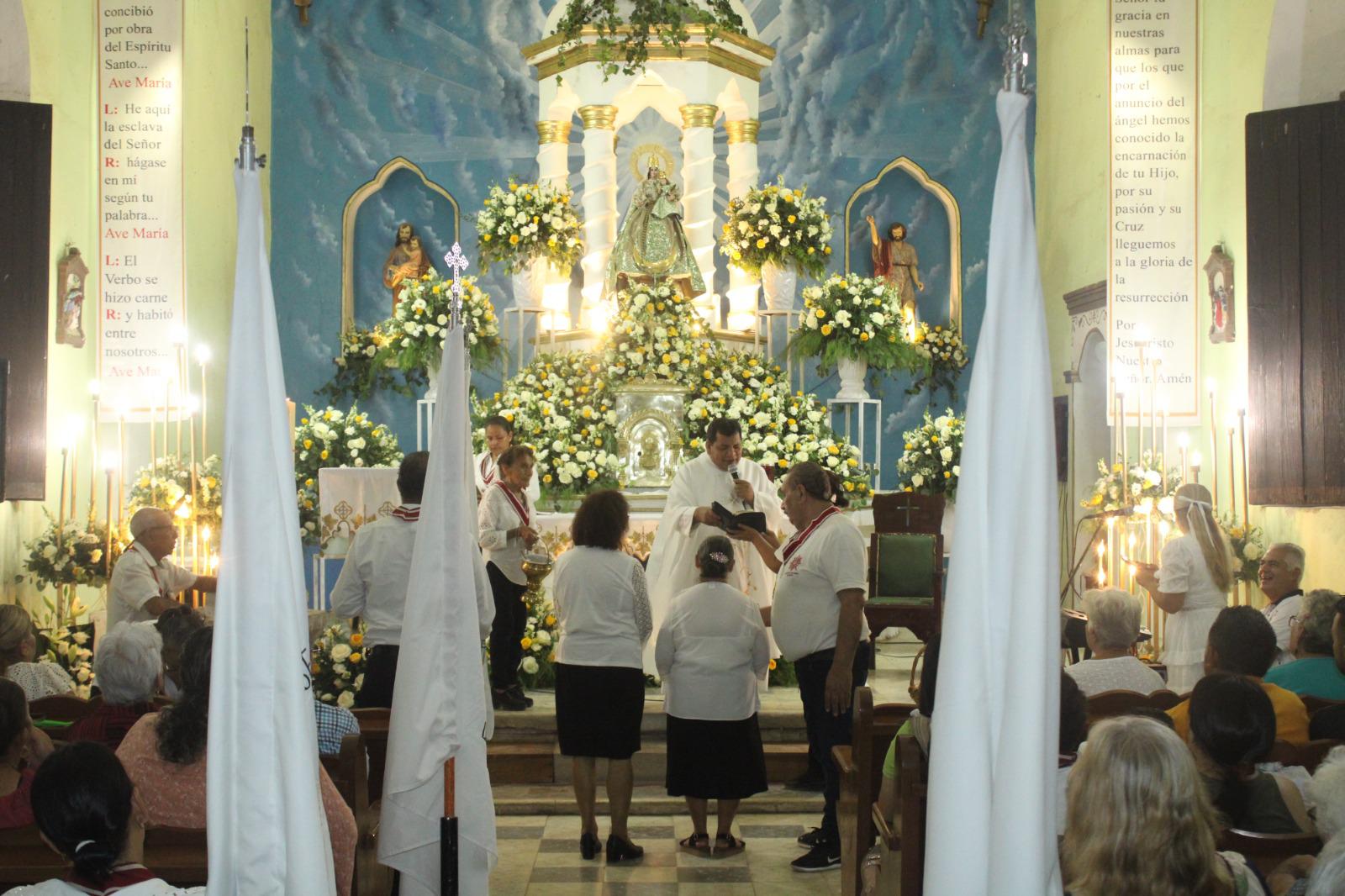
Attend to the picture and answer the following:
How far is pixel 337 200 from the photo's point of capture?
1426cm

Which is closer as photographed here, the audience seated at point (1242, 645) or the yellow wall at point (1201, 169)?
the audience seated at point (1242, 645)

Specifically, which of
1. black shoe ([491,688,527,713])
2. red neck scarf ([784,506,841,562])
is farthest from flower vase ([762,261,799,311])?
red neck scarf ([784,506,841,562])

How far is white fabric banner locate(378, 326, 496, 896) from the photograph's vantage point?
16.0 feet

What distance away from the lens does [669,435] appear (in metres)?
10.7

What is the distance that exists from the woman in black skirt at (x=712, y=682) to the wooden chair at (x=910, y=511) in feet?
13.1

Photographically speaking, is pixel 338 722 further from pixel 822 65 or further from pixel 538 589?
pixel 822 65

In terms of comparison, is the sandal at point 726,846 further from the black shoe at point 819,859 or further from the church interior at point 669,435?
the black shoe at point 819,859

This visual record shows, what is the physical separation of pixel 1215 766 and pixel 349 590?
3612mm

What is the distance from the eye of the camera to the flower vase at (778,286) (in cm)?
1240

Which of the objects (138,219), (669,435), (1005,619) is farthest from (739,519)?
(1005,619)

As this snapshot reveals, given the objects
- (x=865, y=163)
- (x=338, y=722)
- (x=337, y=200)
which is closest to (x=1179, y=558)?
(x=338, y=722)

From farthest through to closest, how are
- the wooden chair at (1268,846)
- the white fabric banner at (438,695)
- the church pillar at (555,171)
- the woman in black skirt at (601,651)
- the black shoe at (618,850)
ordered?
the church pillar at (555,171), the black shoe at (618,850), the woman in black skirt at (601,651), the white fabric banner at (438,695), the wooden chair at (1268,846)

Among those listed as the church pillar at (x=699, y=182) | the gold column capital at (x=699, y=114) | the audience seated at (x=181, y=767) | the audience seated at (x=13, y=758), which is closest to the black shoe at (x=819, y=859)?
the audience seated at (x=181, y=767)

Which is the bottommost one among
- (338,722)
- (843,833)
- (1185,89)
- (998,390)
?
(843,833)
